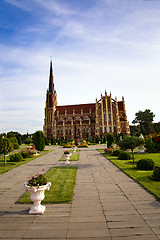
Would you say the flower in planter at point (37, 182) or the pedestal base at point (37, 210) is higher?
the flower in planter at point (37, 182)

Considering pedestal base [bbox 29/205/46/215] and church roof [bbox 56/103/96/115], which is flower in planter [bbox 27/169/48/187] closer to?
pedestal base [bbox 29/205/46/215]

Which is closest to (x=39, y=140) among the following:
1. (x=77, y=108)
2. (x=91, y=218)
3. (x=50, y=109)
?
(x=91, y=218)

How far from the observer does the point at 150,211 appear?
4684 mm

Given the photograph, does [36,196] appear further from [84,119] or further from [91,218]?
[84,119]

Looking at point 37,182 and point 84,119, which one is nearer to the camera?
point 37,182

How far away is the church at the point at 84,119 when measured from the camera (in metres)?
64.1

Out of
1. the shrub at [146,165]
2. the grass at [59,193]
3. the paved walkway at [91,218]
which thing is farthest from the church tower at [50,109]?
the paved walkway at [91,218]

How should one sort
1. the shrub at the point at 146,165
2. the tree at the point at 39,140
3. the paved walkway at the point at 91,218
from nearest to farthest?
1. the paved walkway at the point at 91,218
2. the shrub at the point at 146,165
3. the tree at the point at 39,140

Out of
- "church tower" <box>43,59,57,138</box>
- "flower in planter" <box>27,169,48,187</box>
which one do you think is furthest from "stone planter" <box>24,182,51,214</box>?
"church tower" <box>43,59,57,138</box>

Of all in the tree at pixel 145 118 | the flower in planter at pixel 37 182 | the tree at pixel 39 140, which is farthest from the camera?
the tree at pixel 145 118

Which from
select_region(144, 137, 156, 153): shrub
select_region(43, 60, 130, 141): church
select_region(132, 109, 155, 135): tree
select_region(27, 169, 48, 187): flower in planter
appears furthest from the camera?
select_region(132, 109, 155, 135): tree

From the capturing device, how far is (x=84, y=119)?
238 ft

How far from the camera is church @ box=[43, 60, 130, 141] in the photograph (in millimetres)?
64062

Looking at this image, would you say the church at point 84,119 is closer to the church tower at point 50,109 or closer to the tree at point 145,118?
the church tower at point 50,109
